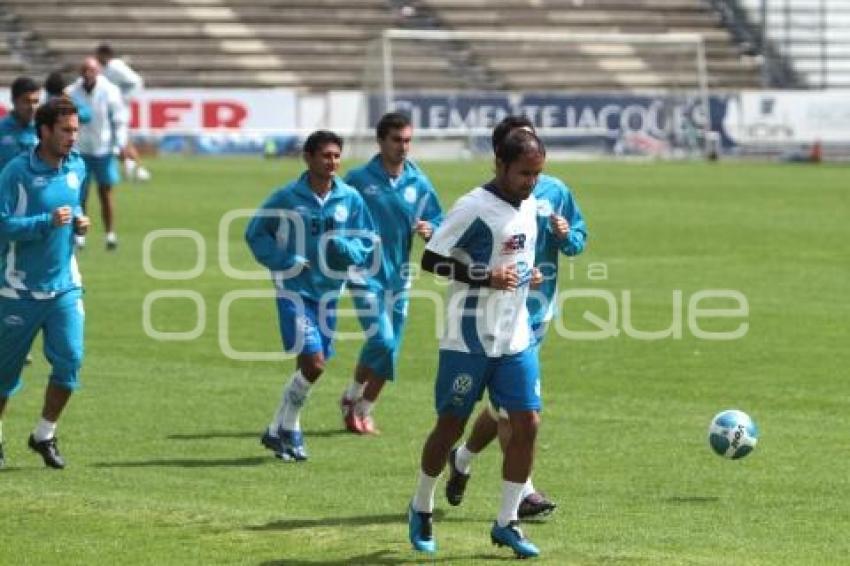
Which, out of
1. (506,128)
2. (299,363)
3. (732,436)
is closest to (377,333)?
(299,363)

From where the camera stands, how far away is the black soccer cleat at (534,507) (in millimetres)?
10852

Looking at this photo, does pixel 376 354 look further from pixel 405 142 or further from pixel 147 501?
pixel 147 501

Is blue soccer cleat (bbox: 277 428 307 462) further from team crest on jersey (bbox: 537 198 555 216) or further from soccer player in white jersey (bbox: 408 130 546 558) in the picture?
soccer player in white jersey (bbox: 408 130 546 558)

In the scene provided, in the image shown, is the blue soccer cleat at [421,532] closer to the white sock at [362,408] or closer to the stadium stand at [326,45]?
the white sock at [362,408]

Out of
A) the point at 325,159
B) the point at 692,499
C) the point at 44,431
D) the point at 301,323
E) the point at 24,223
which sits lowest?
the point at 692,499

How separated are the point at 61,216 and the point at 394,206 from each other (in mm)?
3058

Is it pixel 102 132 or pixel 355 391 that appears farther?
pixel 102 132

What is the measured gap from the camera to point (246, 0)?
57312 mm

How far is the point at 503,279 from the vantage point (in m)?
9.69

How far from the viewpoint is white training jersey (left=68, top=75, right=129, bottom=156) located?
1041 inches

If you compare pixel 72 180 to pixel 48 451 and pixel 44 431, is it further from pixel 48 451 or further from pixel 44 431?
pixel 48 451

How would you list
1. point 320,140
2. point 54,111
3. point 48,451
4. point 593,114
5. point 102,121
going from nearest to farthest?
point 54,111, point 48,451, point 320,140, point 102,121, point 593,114

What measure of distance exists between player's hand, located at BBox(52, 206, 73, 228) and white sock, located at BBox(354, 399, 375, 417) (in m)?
3.06

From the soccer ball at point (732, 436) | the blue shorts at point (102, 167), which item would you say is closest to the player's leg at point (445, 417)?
the soccer ball at point (732, 436)
